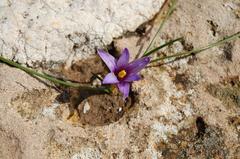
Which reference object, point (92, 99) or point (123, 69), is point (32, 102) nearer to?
point (92, 99)

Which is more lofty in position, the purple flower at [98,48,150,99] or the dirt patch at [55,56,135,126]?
the purple flower at [98,48,150,99]

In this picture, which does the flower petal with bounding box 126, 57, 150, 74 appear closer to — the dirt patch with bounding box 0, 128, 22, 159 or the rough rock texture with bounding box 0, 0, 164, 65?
the rough rock texture with bounding box 0, 0, 164, 65

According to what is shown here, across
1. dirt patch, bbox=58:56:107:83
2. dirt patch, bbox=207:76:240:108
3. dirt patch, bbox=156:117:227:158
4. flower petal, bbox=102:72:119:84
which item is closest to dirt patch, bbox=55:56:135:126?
dirt patch, bbox=58:56:107:83

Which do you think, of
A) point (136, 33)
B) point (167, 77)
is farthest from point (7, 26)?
point (167, 77)

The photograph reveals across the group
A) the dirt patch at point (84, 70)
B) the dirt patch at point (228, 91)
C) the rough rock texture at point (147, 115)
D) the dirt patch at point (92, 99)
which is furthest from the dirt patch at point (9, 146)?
the dirt patch at point (228, 91)

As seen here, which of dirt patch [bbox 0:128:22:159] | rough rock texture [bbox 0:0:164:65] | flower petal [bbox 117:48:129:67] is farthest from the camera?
rough rock texture [bbox 0:0:164:65]

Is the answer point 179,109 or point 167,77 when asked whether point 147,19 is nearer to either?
point 167,77

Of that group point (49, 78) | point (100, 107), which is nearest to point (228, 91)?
point (100, 107)

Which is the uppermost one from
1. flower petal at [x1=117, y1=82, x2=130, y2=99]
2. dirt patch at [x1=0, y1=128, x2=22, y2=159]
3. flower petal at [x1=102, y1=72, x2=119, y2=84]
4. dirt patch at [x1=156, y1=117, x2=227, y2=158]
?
flower petal at [x1=102, y1=72, x2=119, y2=84]
